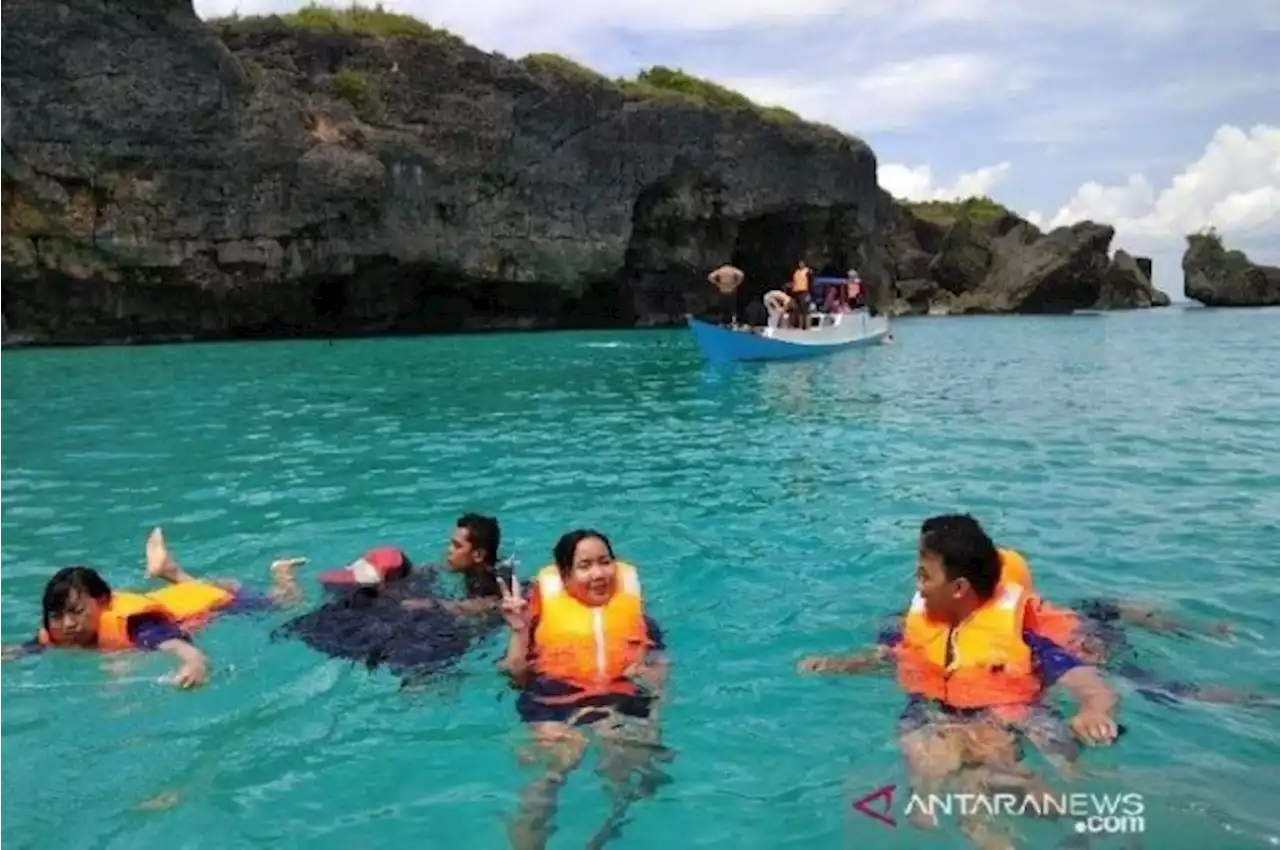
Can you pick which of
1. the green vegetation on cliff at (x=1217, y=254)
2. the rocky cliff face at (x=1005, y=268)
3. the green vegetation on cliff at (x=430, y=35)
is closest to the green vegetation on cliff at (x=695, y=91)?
the green vegetation on cliff at (x=430, y=35)

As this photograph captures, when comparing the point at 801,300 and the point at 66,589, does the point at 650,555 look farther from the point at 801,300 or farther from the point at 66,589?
the point at 801,300

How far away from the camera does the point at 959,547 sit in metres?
5.18

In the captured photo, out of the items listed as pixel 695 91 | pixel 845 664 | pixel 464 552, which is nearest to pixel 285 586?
pixel 464 552

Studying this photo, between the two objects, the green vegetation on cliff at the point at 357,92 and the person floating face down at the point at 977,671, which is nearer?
the person floating face down at the point at 977,671

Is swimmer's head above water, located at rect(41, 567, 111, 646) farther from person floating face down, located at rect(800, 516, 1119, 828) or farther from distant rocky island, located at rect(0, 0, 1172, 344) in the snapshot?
distant rocky island, located at rect(0, 0, 1172, 344)

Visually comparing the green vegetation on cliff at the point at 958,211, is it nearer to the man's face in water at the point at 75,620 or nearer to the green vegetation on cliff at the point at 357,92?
the green vegetation on cliff at the point at 357,92

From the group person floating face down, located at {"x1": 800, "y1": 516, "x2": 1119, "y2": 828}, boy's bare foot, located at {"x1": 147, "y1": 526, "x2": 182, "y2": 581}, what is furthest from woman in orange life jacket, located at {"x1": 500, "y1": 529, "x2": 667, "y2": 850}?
boy's bare foot, located at {"x1": 147, "y1": 526, "x2": 182, "y2": 581}

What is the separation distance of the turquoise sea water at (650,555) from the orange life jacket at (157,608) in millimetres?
191

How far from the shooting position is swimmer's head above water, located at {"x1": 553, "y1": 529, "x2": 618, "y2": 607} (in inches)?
226

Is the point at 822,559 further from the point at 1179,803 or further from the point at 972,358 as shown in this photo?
the point at 972,358

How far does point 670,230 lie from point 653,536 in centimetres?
4243

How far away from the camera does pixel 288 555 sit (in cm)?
943

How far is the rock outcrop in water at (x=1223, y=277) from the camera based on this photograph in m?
83.4

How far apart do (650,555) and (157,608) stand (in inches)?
152
